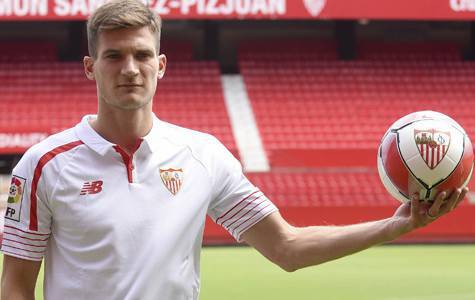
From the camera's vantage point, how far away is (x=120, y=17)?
257 cm

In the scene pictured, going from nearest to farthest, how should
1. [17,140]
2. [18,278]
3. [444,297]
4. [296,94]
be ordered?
[18,278] → [444,297] → [17,140] → [296,94]

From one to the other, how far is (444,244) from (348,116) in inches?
247

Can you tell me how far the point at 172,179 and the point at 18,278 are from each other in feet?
1.67

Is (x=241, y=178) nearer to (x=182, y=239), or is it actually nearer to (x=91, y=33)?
(x=182, y=239)

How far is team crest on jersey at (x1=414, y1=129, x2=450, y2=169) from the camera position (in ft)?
10.1

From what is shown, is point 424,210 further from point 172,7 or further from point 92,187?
point 172,7

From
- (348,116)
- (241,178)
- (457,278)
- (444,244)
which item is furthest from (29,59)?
(241,178)

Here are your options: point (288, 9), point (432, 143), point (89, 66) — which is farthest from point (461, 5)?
point (89, 66)

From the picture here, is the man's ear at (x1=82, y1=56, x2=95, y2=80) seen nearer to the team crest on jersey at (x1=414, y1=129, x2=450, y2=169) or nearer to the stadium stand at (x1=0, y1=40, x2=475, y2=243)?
the team crest on jersey at (x1=414, y1=129, x2=450, y2=169)

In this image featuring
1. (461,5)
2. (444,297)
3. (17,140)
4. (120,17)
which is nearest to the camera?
(120,17)

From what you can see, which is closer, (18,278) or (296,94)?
(18,278)

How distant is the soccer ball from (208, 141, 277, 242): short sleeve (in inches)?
18.1

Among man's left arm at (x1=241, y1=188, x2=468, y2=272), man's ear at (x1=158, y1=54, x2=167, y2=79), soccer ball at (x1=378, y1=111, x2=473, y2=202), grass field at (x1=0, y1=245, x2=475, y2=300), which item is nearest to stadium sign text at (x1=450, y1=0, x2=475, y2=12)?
grass field at (x1=0, y1=245, x2=475, y2=300)

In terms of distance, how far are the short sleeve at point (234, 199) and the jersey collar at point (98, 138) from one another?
0.19 meters
